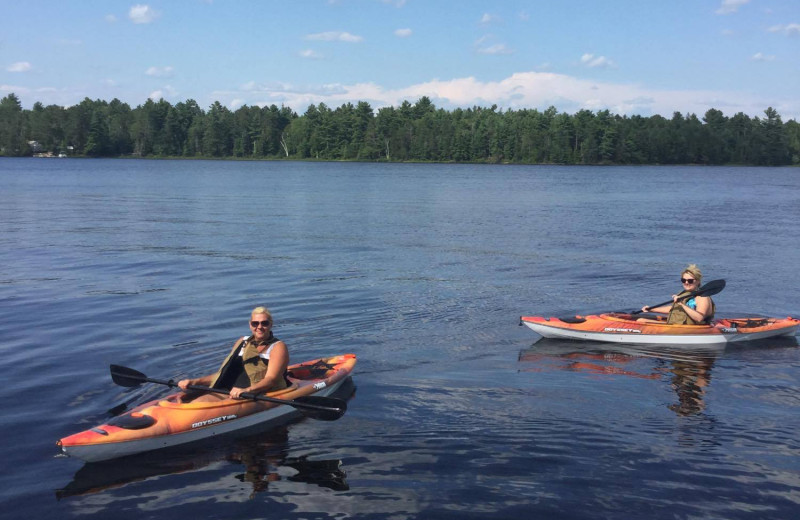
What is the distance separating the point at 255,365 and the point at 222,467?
167cm

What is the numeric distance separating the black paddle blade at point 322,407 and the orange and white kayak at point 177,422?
41 centimetres

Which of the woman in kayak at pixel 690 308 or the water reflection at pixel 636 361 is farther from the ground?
the woman in kayak at pixel 690 308

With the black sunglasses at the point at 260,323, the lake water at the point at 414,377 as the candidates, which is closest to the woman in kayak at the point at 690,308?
the lake water at the point at 414,377

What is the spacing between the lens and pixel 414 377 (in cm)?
1298

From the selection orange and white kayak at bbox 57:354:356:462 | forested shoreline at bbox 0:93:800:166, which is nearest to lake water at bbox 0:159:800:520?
orange and white kayak at bbox 57:354:356:462

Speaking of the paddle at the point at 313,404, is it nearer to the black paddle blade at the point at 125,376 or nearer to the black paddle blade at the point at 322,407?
the black paddle blade at the point at 322,407

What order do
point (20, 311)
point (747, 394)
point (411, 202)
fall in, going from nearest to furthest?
Answer: 1. point (747, 394)
2. point (20, 311)
3. point (411, 202)

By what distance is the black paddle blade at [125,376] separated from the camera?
11070 millimetres

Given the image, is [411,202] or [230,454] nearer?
[230,454]

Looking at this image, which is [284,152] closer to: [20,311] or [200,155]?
[200,155]

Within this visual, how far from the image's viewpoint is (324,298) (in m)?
19.5

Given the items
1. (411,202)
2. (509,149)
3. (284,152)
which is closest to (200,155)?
(284,152)

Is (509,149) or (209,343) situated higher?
(509,149)

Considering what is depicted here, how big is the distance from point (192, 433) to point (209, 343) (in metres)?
5.25
